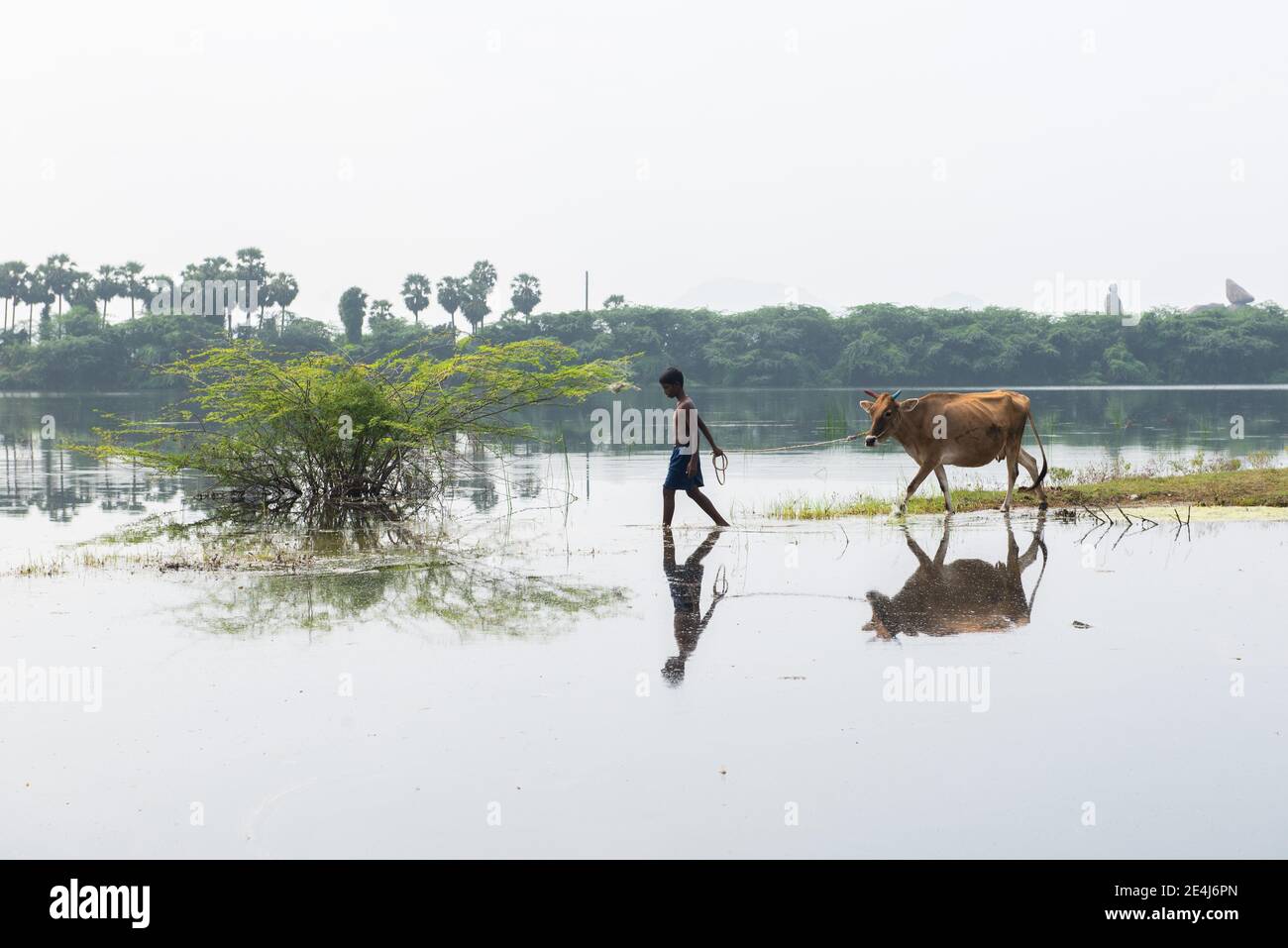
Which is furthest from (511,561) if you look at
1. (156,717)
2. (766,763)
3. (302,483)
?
(302,483)

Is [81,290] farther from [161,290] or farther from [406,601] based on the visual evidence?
[406,601]

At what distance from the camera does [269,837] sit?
521cm

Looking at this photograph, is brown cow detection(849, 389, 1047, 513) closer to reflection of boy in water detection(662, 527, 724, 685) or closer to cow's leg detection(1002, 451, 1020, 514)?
cow's leg detection(1002, 451, 1020, 514)

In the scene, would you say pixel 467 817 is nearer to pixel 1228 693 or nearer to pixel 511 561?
pixel 1228 693

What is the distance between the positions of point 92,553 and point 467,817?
9064mm

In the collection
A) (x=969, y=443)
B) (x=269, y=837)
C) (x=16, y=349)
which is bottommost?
(x=269, y=837)

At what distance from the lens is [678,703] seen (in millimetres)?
6996

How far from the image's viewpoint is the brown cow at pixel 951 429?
15422 millimetres

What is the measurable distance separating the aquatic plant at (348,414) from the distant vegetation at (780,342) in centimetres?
7434

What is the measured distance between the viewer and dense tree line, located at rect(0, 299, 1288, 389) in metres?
101

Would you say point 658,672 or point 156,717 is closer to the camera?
point 156,717

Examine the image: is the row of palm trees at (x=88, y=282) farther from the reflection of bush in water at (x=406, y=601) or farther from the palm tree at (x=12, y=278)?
the reflection of bush in water at (x=406, y=601)

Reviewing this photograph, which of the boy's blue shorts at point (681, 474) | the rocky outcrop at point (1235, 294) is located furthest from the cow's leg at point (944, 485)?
the rocky outcrop at point (1235, 294)

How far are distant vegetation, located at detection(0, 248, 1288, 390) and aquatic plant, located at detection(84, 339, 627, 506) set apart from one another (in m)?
74.3
